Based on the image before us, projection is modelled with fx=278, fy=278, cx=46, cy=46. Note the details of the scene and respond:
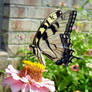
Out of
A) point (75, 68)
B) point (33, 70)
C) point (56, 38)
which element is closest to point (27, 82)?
point (33, 70)

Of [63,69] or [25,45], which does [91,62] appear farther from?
[25,45]

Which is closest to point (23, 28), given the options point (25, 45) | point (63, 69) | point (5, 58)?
point (25, 45)

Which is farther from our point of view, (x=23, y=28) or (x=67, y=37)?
(x=23, y=28)

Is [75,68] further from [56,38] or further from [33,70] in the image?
[33,70]

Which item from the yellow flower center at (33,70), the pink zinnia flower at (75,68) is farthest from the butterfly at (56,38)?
the yellow flower center at (33,70)

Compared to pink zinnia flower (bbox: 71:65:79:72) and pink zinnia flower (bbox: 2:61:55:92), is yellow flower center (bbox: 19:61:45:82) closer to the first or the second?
pink zinnia flower (bbox: 2:61:55:92)

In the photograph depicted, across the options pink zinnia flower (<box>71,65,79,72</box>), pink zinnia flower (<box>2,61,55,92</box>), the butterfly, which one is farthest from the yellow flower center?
pink zinnia flower (<box>71,65,79,72</box>)

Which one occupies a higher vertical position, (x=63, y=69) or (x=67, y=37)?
(x=67, y=37)

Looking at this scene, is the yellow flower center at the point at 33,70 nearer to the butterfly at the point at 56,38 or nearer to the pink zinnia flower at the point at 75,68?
the butterfly at the point at 56,38
